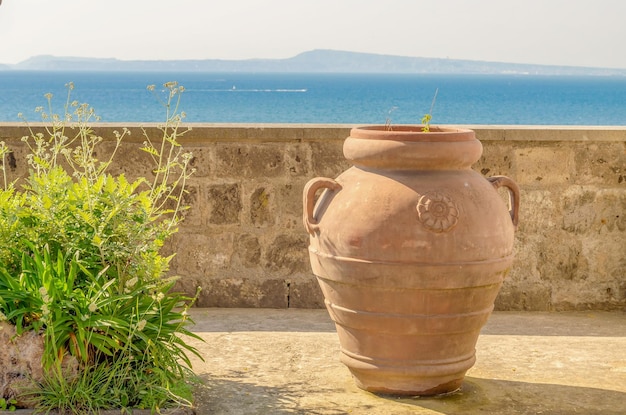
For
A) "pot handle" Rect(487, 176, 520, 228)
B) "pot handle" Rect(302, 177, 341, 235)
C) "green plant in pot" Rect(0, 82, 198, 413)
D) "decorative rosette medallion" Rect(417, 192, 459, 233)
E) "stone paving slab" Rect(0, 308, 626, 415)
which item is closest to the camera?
"green plant in pot" Rect(0, 82, 198, 413)

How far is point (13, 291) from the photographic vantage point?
12.9ft

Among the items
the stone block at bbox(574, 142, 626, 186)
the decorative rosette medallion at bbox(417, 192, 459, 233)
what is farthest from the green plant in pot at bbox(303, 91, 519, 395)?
the stone block at bbox(574, 142, 626, 186)

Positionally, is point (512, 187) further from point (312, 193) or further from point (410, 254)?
point (312, 193)

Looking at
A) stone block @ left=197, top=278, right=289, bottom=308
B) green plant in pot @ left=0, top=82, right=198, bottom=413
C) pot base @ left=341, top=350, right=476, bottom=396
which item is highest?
green plant in pot @ left=0, top=82, right=198, bottom=413

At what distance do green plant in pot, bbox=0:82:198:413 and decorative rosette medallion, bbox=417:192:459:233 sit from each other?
1104mm

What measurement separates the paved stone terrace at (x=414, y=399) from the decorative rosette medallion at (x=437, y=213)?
840 mm

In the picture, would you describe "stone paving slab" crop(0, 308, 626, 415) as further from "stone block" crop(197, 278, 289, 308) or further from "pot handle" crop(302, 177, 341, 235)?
"pot handle" crop(302, 177, 341, 235)

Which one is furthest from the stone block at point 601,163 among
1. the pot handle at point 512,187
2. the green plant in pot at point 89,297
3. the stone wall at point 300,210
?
the green plant in pot at point 89,297

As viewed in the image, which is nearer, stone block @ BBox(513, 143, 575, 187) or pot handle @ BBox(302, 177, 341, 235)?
pot handle @ BBox(302, 177, 341, 235)

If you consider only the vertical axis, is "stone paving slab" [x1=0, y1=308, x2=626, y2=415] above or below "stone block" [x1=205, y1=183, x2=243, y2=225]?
below

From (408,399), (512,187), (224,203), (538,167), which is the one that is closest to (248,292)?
(224,203)

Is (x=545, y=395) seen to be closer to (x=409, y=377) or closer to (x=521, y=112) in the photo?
(x=409, y=377)

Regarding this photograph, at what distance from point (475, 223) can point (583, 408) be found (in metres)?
0.99

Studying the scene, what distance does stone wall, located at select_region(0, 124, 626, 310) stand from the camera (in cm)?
634
